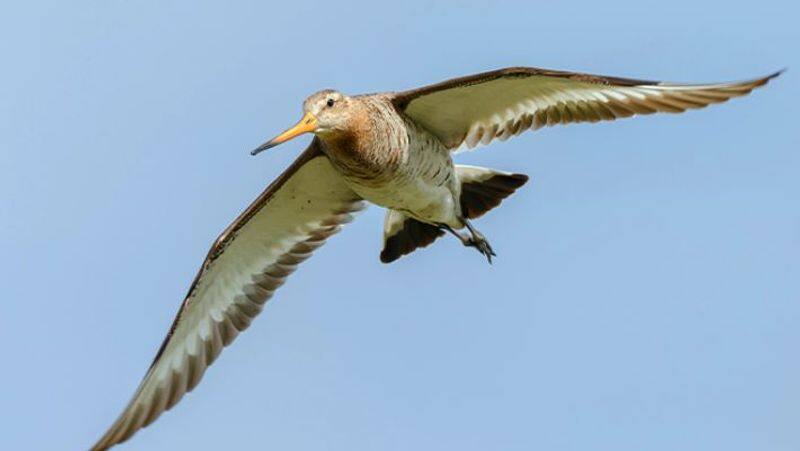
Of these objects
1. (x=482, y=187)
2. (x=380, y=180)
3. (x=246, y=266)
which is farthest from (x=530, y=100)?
(x=246, y=266)

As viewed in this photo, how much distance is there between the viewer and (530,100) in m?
13.3

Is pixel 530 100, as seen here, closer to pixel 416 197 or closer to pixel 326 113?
pixel 416 197

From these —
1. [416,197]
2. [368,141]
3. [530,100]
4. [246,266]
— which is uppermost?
[530,100]

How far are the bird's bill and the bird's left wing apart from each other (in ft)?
3.01

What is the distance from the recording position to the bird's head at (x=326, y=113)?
12.4 m

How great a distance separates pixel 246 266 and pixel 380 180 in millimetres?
2151

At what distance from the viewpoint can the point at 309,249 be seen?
1450 cm

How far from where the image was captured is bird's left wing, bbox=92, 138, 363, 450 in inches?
533

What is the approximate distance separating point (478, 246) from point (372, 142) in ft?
7.52

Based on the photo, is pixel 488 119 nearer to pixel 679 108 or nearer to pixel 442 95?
pixel 442 95

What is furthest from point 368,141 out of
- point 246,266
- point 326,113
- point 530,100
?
point 246,266

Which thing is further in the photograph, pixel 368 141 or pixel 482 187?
pixel 482 187

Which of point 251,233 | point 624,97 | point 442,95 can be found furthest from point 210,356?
point 624,97

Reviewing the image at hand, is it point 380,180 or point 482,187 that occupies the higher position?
point 482,187
